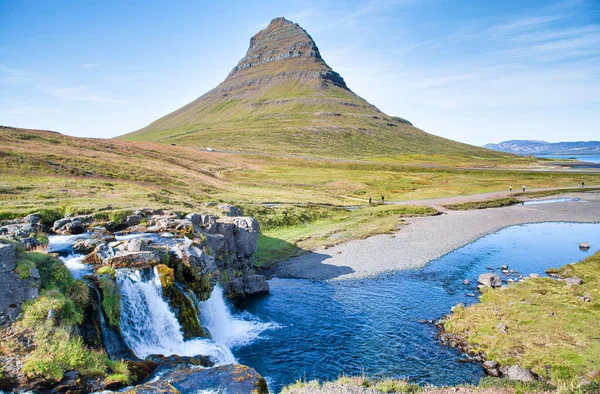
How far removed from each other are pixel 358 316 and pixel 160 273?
63.1 feet

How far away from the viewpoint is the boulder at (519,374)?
24797 mm

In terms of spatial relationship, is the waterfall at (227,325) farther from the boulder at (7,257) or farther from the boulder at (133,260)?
the boulder at (7,257)

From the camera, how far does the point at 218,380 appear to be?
2086cm

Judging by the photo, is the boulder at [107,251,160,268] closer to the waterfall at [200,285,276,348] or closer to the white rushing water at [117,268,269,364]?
the white rushing water at [117,268,269,364]

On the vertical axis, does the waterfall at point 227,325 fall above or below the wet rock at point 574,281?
below

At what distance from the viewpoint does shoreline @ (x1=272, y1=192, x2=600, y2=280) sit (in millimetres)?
50219

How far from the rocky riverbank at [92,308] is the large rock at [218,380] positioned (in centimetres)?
6

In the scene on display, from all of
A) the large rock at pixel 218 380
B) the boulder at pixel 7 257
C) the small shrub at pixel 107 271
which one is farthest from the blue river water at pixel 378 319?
the boulder at pixel 7 257

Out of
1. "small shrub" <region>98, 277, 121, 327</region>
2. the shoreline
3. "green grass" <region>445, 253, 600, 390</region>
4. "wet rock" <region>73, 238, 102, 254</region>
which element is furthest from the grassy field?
"green grass" <region>445, 253, 600, 390</region>

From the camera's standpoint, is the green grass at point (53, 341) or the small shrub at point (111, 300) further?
the small shrub at point (111, 300)

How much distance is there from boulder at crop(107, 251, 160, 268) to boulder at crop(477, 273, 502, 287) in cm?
3577

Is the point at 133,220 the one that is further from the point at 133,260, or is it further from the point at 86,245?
the point at 133,260

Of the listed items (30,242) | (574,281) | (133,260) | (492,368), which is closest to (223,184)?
(30,242)

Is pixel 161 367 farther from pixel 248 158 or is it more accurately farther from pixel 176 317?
pixel 248 158
